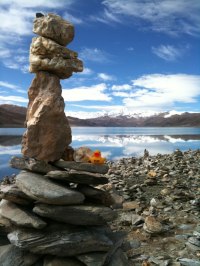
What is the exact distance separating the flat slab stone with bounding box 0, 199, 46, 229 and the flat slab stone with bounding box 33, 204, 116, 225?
11.8 inches

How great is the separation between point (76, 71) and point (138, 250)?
24.9ft

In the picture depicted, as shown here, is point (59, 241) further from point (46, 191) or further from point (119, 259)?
point (119, 259)

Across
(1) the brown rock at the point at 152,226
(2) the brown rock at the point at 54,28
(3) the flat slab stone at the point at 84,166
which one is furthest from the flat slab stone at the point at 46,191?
(1) the brown rock at the point at 152,226

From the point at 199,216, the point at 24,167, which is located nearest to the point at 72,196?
the point at 24,167

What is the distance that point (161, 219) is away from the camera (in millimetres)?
17375

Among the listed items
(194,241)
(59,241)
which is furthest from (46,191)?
(194,241)

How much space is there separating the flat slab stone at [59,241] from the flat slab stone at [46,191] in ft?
3.75

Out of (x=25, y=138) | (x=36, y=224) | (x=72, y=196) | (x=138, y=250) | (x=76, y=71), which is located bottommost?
(x=138, y=250)

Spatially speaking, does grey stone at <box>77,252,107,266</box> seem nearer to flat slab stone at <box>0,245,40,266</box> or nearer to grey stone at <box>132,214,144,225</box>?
flat slab stone at <box>0,245,40,266</box>

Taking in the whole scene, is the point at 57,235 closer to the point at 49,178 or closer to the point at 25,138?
the point at 49,178

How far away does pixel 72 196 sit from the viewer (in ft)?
36.4

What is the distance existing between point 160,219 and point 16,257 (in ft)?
26.4

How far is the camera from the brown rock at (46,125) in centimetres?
1210

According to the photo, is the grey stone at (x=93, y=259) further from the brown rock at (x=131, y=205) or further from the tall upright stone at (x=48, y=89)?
the brown rock at (x=131, y=205)
